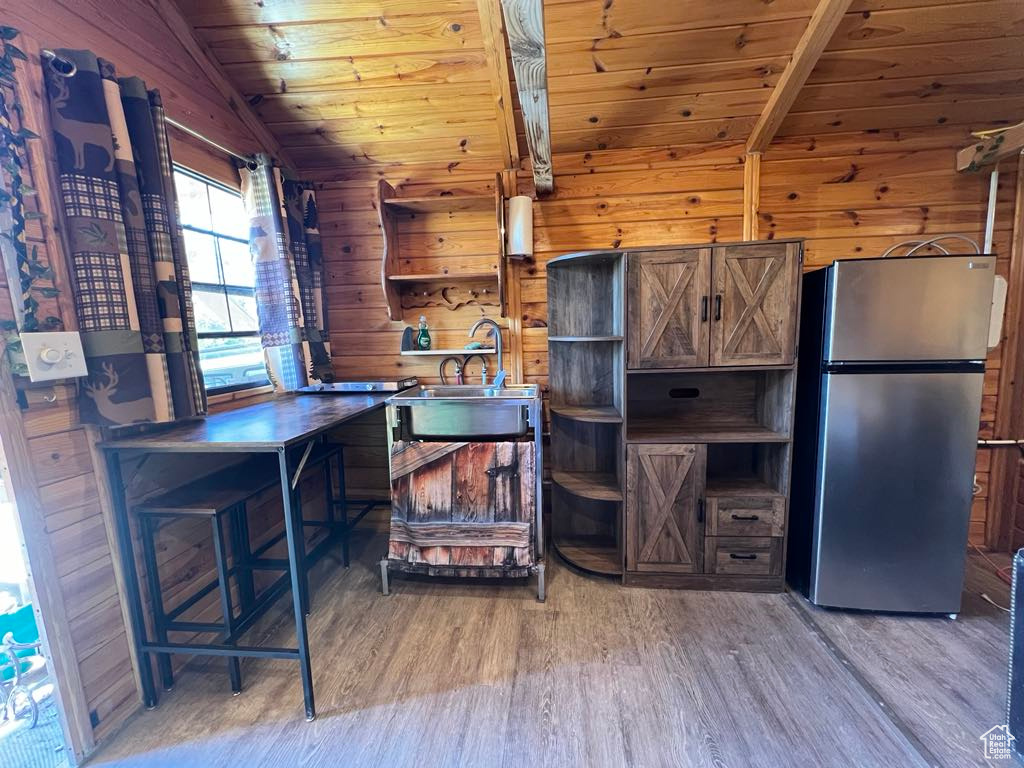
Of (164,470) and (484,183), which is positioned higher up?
(484,183)

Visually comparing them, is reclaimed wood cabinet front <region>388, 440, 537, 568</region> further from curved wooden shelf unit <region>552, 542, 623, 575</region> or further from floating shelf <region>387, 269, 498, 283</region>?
floating shelf <region>387, 269, 498, 283</region>

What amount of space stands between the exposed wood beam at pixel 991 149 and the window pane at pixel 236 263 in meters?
3.63

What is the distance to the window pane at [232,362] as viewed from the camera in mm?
1930

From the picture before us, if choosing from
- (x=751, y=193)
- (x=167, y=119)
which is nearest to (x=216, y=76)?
(x=167, y=119)

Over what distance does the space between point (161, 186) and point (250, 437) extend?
36.2 inches

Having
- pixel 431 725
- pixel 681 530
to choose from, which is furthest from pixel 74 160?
pixel 681 530

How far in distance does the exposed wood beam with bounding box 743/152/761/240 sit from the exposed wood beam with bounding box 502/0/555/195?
1135 mm

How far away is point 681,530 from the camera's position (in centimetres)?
197

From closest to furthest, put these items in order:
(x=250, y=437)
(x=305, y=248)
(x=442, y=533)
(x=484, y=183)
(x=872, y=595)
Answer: (x=250, y=437) < (x=872, y=595) < (x=442, y=533) < (x=305, y=248) < (x=484, y=183)

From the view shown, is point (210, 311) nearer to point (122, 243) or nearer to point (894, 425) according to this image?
point (122, 243)

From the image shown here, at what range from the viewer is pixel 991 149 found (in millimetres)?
1988

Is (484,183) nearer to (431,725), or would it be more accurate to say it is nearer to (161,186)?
(161,186)

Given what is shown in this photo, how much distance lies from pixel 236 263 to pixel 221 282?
0.16 meters

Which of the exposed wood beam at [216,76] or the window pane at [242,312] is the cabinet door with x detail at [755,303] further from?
the exposed wood beam at [216,76]
